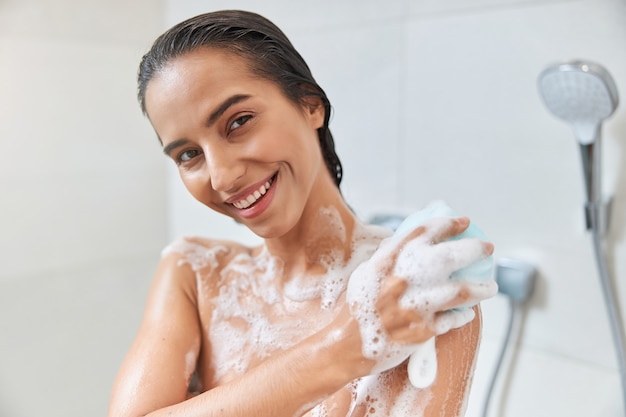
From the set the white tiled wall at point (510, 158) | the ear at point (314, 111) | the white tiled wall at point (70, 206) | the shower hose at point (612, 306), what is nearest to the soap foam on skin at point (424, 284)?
the ear at point (314, 111)

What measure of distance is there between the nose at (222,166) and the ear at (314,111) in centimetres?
7

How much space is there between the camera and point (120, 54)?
2.07 feet

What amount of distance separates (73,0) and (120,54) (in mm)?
140

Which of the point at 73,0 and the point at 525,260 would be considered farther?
the point at 525,260

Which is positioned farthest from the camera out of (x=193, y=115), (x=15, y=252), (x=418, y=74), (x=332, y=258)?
(x=15, y=252)

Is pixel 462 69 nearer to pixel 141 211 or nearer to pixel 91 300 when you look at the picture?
pixel 141 211

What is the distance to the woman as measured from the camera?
1.22ft

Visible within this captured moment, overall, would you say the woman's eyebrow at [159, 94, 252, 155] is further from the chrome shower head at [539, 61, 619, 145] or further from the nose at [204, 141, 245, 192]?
the chrome shower head at [539, 61, 619, 145]

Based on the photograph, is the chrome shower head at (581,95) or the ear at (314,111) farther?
the chrome shower head at (581,95)

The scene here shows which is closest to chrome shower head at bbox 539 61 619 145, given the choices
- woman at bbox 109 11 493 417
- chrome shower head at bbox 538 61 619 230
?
chrome shower head at bbox 538 61 619 230

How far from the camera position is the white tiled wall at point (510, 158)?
0.68 metres

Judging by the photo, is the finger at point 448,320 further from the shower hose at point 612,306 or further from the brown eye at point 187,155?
the shower hose at point 612,306

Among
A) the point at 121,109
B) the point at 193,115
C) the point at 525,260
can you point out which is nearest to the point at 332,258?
the point at 193,115

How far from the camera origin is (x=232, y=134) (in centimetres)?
38
